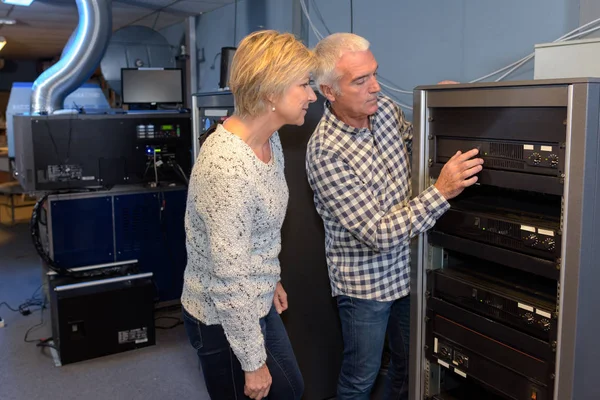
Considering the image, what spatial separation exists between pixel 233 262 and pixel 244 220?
94 mm

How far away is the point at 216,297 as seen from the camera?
1.43 meters

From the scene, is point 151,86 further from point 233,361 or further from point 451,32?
point 233,361

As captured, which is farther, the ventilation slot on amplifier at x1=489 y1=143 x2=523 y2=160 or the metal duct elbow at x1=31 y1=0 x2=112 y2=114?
the metal duct elbow at x1=31 y1=0 x2=112 y2=114

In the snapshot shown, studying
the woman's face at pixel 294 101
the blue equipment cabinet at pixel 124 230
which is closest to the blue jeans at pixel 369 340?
the woman's face at pixel 294 101

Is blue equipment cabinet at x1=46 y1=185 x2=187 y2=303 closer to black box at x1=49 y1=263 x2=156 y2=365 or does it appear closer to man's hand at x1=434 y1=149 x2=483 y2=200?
black box at x1=49 y1=263 x2=156 y2=365

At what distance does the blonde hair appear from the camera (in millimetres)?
1390

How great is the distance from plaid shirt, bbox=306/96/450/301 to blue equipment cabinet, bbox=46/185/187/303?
6.53ft

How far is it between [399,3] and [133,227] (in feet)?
6.56

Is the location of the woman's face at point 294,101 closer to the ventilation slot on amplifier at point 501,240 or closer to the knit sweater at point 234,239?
the knit sweater at point 234,239

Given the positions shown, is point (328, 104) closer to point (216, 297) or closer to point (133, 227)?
point (216, 297)

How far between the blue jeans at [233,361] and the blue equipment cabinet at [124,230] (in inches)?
86.5

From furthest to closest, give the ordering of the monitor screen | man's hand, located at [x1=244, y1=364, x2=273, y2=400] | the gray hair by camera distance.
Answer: the monitor screen → the gray hair → man's hand, located at [x1=244, y1=364, x2=273, y2=400]

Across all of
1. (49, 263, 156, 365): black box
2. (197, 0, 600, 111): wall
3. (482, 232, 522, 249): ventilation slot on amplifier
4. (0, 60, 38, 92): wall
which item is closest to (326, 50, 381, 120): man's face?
(482, 232, 522, 249): ventilation slot on amplifier

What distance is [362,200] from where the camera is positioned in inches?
69.1
